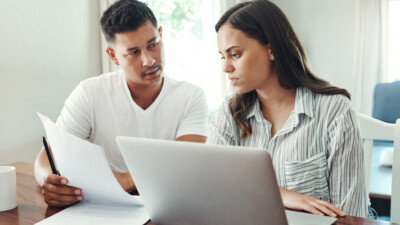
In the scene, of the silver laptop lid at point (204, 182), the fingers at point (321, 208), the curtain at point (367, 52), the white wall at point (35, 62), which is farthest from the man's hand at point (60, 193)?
the curtain at point (367, 52)

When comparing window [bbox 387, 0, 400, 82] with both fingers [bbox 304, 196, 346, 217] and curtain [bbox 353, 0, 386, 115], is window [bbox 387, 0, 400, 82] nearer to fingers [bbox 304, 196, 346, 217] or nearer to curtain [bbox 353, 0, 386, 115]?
curtain [bbox 353, 0, 386, 115]

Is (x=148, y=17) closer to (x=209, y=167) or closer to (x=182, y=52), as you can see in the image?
(x=209, y=167)

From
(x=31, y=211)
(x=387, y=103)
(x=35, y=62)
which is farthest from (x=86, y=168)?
(x=387, y=103)

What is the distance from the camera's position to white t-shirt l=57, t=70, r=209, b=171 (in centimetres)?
150

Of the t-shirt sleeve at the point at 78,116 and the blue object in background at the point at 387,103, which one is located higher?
the t-shirt sleeve at the point at 78,116

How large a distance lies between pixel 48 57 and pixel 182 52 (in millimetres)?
1544

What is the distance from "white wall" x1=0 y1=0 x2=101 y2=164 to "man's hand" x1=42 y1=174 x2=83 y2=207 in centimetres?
120

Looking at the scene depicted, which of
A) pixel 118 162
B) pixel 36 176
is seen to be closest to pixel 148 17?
pixel 118 162

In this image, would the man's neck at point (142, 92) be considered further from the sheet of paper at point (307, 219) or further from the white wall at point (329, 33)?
the white wall at point (329, 33)

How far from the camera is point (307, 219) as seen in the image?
32.2 inches

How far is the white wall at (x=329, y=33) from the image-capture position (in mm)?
4016

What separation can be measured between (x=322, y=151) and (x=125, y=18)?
0.85 meters

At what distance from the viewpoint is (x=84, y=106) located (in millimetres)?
1497

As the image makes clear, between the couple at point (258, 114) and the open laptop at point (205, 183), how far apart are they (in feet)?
0.89
